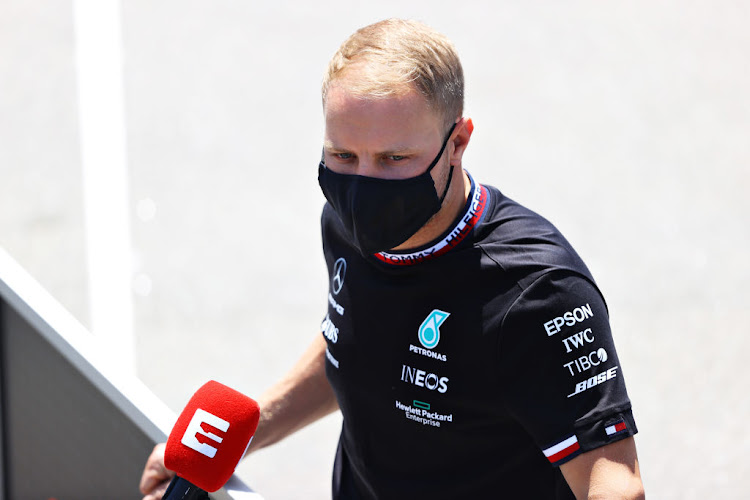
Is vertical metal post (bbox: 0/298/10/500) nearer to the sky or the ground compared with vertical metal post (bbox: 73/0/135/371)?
nearer to the sky

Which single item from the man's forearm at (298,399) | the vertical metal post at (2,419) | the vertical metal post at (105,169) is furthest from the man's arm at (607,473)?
the vertical metal post at (105,169)

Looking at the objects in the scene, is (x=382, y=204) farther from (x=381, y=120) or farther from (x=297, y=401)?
(x=297, y=401)

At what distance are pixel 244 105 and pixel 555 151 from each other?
2.53 metres

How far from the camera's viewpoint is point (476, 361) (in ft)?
6.27

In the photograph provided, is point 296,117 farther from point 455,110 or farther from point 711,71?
point 455,110

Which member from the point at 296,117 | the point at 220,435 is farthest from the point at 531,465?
the point at 296,117

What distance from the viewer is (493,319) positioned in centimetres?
188

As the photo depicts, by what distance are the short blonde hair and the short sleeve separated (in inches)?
16.3

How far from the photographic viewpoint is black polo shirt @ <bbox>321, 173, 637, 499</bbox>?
5.93 feet

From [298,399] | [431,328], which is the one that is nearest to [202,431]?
[431,328]

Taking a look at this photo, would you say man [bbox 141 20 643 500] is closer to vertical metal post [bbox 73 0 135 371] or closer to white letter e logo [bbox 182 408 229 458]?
white letter e logo [bbox 182 408 229 458]

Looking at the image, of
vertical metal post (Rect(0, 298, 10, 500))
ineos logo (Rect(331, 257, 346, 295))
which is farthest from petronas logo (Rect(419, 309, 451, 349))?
vertical metal post (Rect(0, 298, 10, 500))

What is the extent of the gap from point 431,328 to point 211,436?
0.49 meters

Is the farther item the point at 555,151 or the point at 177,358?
the point at 555,151
